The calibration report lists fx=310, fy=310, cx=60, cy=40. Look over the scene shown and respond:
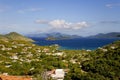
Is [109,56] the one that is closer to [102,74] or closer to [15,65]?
[102,74]

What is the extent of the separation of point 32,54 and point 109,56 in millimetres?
52058

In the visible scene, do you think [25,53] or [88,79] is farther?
[25,53]

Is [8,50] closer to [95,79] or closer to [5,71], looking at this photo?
[5,71]

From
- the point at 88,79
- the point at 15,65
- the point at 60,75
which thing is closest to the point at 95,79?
the point at 88,79

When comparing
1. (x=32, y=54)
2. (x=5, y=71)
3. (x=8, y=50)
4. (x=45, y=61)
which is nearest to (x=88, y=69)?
(x=5, y=71)

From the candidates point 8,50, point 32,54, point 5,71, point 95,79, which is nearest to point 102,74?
point 95,79

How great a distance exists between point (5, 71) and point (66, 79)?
24.9m

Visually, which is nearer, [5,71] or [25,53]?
[5,71]

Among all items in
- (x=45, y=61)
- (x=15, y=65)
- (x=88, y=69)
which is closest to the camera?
(x=88, y=69)

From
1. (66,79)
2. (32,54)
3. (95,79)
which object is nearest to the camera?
(95,79)

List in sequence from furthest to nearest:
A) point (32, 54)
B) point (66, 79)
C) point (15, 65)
Result: 1. point (32, 54)
2. point (15, 65)
3. point (66, 79)

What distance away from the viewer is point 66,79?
53.1 meters

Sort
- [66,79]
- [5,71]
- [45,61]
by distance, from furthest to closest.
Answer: [45,61]
[5,71]
[66,79]

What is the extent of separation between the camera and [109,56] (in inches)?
2483
